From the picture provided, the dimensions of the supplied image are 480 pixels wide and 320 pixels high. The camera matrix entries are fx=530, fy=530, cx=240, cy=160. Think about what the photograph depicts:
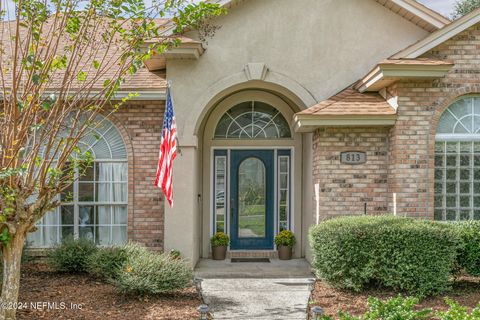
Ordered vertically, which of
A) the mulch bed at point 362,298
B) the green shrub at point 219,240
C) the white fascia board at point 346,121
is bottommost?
the mulch bed at point 362,298

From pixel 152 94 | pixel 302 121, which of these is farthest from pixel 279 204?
pixel 152 94

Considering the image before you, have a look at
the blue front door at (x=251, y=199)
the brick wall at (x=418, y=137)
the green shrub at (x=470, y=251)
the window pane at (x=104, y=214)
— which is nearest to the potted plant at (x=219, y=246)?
the blue front door at (x=251, y=199)

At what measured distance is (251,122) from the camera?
37.4ft

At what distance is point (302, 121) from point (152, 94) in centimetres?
285

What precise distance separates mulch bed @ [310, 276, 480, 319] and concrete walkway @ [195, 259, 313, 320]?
0.26 metres

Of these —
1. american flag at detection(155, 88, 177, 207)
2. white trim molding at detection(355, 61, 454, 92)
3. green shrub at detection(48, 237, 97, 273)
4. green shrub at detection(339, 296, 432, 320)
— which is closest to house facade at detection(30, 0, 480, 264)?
white trim molding at detection(355, 61, 454, 92)

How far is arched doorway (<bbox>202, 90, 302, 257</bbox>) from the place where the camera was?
37.1ft

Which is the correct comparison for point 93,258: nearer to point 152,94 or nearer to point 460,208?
point 152,94

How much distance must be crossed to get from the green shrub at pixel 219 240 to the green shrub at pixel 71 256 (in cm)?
288

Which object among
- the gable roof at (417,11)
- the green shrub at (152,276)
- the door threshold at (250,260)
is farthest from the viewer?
the door threshold at (250,260)

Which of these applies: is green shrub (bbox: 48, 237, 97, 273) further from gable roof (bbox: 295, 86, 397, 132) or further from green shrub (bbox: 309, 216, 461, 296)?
gable roof (bbox: 295, 86, 397, 132)

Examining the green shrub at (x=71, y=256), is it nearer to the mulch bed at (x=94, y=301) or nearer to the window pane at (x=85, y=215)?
the mulch bed at (x=94, y=301)

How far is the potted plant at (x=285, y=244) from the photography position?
11.0 m

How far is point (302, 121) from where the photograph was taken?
897 centimetres
